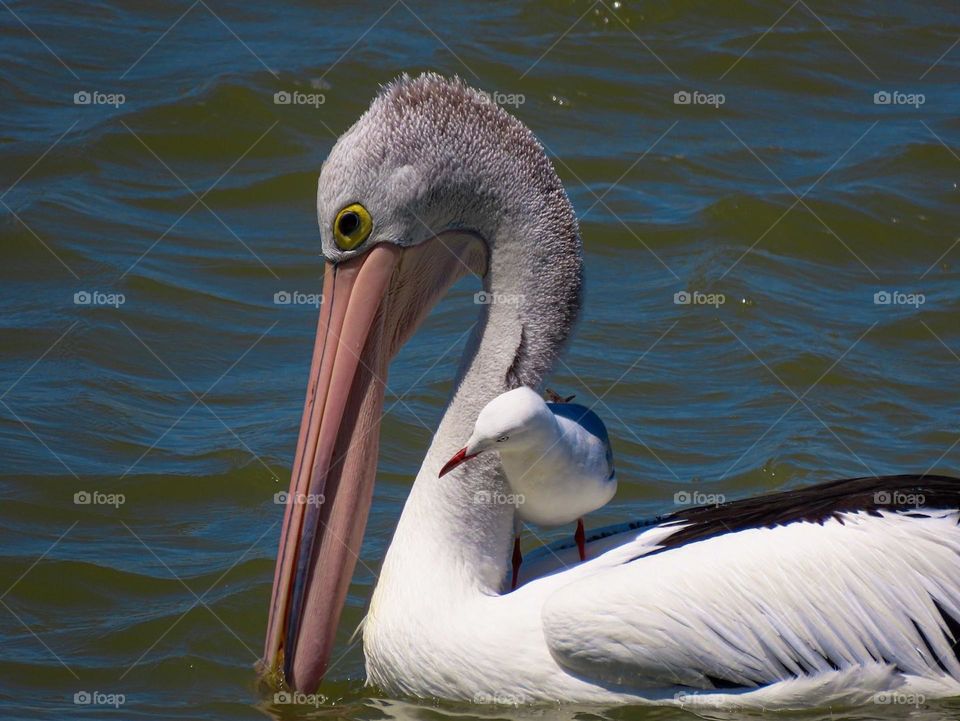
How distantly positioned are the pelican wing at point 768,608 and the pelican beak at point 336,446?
2.77ft

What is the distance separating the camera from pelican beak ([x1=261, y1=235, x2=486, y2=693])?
5316 millimetres

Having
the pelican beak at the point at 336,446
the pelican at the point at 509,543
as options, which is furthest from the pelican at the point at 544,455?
the pelican beak at the point at 336,446

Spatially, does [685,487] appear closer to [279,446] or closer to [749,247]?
[279,446]

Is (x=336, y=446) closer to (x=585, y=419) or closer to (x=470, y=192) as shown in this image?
(x=585, y=419)

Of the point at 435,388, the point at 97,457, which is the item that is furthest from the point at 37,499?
the point at 435,388

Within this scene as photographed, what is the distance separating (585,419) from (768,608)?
896 mm

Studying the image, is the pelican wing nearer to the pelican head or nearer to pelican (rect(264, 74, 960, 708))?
pelican (rect(264, 74, 960, 708))

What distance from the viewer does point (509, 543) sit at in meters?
5.37

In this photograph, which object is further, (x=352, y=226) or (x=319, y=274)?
(x=319, y=274)

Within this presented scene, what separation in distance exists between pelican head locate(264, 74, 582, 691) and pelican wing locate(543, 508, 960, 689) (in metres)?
0.86

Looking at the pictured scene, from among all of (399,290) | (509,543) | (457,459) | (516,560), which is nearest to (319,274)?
(399,290)

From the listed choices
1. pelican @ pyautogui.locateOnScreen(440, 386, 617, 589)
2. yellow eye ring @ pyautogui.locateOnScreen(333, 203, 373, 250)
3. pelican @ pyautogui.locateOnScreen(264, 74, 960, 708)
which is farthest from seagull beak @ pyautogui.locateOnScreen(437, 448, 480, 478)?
yellow eye ring @ pyautogui.locateOnScreen(333, 203, 373, 250)

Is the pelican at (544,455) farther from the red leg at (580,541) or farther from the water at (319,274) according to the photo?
the water at (319,274)

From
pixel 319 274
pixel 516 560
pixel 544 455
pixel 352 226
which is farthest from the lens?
pixel 319 274
